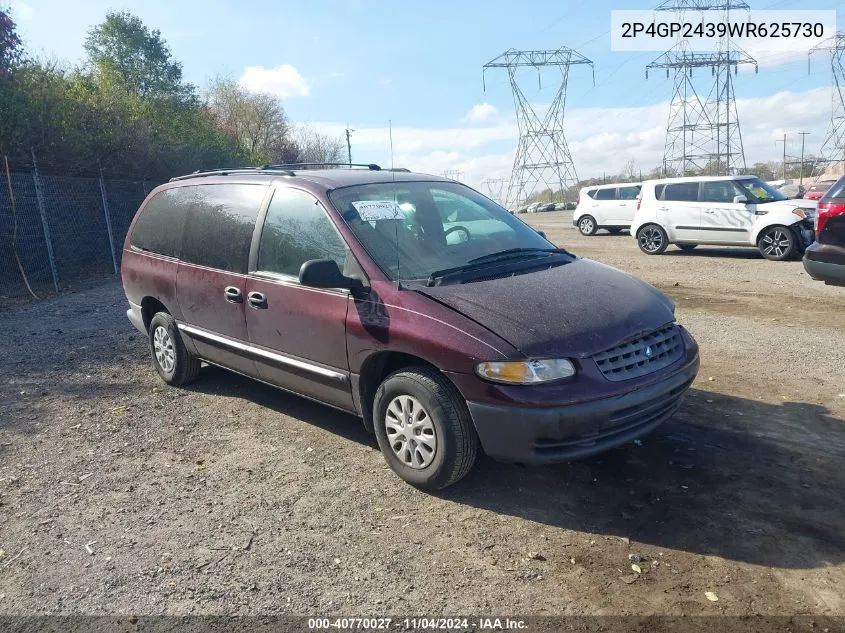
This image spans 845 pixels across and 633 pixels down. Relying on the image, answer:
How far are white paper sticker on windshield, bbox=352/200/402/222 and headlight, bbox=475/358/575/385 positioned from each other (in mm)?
1488

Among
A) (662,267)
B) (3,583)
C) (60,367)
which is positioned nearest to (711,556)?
(3,583)

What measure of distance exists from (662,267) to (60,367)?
10.7 m

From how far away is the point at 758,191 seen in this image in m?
13.8

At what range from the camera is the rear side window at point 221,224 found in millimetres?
4883

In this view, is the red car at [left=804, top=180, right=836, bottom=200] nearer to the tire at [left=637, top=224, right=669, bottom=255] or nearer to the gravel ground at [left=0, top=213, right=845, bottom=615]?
the tire at [left=637, top=224, right=669, bottom=255]

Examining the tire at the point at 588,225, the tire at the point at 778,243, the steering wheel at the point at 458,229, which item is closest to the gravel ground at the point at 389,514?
the steering wheel at the point at 458,229

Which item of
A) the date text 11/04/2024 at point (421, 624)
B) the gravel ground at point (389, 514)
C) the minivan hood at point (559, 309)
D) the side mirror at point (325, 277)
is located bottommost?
the date text 11/04/2024 at point (421, 624)

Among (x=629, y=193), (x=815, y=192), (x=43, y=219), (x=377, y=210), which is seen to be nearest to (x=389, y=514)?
(x=377, y=210)

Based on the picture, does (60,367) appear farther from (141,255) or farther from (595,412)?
(595,412)

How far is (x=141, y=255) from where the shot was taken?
6.11 m

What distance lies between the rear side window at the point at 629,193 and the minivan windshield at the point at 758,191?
21.6 ft

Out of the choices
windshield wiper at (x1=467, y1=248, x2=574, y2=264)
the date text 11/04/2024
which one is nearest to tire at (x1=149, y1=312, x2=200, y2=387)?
windshield wiper at (x1=467, y1=248, x2=574, y2=264)

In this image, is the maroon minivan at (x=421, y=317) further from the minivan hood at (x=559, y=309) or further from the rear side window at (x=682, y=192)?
the rear side window at (x=682, y=192)

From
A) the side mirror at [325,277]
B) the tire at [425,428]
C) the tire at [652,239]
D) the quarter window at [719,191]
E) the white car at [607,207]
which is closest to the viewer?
the tire at [425,428]
